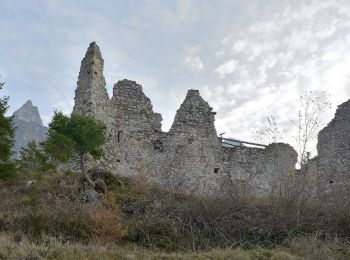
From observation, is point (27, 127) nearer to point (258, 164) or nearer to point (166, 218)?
point (258, 164)

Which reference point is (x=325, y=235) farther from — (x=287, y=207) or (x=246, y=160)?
(x=246, y=160)

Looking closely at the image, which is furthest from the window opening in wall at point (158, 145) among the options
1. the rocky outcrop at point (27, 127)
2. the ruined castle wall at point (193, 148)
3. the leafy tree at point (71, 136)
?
the rocky outcrop at point (27, 127)

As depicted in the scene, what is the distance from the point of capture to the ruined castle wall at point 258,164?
1773 cm

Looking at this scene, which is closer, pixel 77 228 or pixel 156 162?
pixel 77 228

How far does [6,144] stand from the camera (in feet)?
42.9

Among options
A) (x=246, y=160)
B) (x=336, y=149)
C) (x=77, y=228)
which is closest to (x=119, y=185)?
(x=77, y=228)

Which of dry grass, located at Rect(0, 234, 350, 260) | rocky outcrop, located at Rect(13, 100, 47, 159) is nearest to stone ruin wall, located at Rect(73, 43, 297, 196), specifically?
dry grass, located at Rect(0, 234, 350, 260)

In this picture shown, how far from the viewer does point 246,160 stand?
59.9 feet

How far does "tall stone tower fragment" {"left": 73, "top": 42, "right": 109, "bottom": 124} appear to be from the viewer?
14.8 m

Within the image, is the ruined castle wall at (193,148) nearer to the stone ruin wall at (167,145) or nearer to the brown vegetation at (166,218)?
the stone ruin wall at (167,145)

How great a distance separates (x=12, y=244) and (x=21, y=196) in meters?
3.97

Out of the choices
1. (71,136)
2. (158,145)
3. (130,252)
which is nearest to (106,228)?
(130,252)

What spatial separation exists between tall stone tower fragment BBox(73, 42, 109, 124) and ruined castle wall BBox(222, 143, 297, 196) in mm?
Result: 5380

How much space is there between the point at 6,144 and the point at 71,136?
7.68 feet
